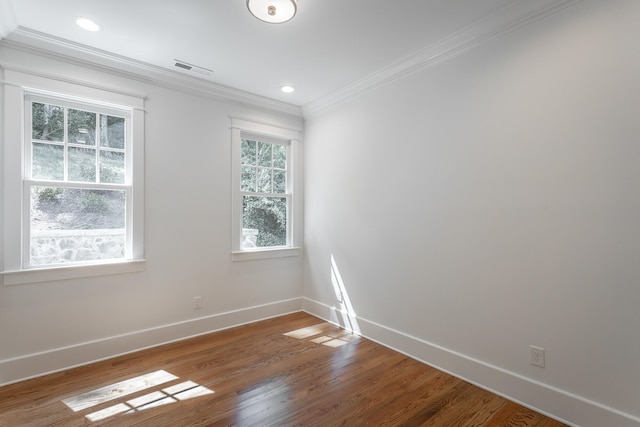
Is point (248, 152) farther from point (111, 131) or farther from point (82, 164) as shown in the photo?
point (82, 164)

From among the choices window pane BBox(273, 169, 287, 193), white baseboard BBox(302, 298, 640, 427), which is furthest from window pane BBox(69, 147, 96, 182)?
white baseboard BBox(302, 298, 640, 427)

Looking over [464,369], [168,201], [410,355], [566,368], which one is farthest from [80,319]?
[566,368]

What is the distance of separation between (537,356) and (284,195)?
119 inches

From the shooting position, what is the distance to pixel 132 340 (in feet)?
9.48

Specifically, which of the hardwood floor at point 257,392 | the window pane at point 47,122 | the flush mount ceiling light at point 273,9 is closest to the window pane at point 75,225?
the window pane at point 47,122

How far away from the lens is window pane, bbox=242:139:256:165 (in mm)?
3734

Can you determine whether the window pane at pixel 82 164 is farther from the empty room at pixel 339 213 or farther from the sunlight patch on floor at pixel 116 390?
the sunlight patch on floor at pixel 116 390

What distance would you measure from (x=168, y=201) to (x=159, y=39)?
4.76ft

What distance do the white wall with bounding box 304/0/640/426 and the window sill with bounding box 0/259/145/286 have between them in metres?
2.33

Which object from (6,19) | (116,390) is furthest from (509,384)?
(6,19)

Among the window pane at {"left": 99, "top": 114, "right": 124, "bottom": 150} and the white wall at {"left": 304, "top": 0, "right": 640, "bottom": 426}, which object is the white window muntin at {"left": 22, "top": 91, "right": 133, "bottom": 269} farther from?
the white wall at {"left": 304, "top": 0, "right": 640, "bottom": 426}

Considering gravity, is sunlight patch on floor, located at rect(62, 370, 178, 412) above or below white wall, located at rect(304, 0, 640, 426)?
below

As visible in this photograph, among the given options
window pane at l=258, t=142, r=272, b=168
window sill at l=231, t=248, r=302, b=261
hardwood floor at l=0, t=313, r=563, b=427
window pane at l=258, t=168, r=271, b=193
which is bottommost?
hardwood floor at l=0, t=313, r=563, b=427

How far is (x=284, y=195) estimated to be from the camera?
4.05 meters
